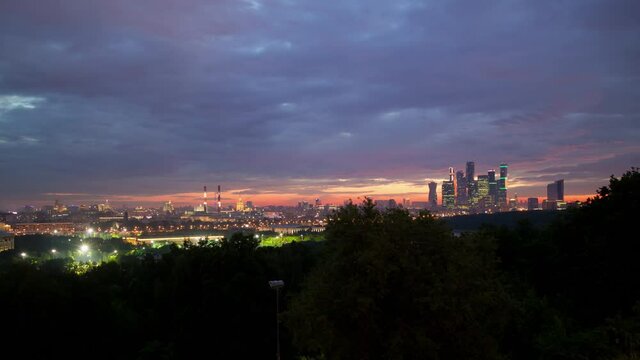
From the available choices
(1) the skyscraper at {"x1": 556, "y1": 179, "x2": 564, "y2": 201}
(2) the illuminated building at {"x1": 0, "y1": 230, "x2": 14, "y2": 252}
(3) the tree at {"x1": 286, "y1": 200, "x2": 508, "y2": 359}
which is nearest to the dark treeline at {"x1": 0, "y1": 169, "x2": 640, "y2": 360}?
(3) the tree at {"x1": 286, "y1": 200, "x2": 508, "y2": 359}

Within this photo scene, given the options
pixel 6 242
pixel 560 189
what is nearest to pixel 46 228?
pixel 6 242

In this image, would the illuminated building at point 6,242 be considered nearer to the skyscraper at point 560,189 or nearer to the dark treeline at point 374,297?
the dark treeline at point 374,297

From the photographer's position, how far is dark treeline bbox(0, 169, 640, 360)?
9500mm

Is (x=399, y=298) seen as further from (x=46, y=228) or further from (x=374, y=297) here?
(x=46, y=228)

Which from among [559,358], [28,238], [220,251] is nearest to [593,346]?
[559,358]

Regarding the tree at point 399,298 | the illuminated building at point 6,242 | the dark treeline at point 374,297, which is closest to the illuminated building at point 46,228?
the illuminated building at point 6,242

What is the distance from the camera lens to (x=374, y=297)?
31.3 ft

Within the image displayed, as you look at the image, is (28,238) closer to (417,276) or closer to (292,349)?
(292,349)

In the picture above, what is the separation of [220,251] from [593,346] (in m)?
18.1

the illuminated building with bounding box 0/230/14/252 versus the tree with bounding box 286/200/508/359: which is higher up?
the tree with bounding box 286/200/508/359

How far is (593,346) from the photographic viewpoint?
1084 centimetres

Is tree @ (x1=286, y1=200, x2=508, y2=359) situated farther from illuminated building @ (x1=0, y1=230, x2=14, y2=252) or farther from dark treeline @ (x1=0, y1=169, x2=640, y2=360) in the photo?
illuminated building @ (x1=0, y1=230, x2=14, y2=252)

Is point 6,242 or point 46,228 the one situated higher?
point 6,242

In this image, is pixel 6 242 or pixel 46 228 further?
pixel 46 228
